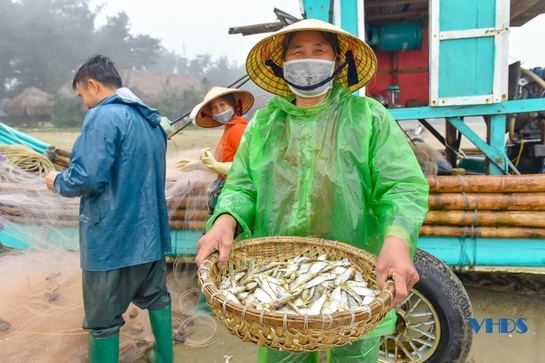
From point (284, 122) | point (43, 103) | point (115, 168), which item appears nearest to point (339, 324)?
point (284, 122)

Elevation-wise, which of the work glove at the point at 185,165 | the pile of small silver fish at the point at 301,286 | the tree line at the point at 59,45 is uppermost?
the tree line at the point at 59,45

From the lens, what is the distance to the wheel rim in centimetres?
262

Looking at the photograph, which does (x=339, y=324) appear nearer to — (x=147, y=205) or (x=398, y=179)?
(x=398, y=179)

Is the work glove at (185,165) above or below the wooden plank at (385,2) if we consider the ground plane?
below

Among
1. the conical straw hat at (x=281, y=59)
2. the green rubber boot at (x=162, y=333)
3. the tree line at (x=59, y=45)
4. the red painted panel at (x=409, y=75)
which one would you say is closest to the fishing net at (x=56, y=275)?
the green rubber boot at (x=162, y=333)

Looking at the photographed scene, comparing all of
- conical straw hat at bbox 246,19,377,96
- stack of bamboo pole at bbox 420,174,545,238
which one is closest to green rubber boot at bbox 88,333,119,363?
conical straw hat at bbox 246,19,377,96

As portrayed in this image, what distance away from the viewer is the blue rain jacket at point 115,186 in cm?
225

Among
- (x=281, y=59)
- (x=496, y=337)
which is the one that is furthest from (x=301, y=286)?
(x=496, y=337)

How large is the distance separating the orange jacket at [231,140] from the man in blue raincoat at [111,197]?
0.81 metres

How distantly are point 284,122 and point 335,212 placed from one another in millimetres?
543

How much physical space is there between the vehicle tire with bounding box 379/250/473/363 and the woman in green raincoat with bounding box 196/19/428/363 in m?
0.90

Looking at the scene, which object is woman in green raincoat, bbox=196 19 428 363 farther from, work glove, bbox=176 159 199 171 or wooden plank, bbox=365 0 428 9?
wooden plank, bbox=365 0 428 9

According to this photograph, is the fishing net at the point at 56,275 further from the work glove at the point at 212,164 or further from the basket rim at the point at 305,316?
the basket rim at the point at 305,316

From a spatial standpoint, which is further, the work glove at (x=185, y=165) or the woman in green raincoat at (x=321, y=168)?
the work glove at (x=185, y=165)
